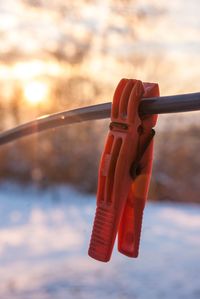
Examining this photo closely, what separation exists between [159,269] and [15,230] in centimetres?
141

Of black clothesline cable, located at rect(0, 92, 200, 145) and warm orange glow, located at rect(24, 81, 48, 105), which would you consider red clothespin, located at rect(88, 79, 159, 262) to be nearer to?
black clothesline cable, located at rect(0, 92, 200, 145)

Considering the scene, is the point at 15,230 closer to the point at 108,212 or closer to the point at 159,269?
the point at 159,269

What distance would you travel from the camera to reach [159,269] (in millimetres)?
3660

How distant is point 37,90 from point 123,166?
4879 millimetres

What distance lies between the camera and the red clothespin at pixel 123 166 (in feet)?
2.79

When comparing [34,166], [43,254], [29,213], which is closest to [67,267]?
[43,254]

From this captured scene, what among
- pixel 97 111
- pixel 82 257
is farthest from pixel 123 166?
pixel 82 257

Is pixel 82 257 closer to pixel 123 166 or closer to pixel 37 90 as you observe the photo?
pixel 37 90

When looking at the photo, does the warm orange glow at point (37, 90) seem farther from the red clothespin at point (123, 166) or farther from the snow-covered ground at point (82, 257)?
the red clothespin at point (123, 166)

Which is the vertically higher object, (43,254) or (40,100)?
(40,100)

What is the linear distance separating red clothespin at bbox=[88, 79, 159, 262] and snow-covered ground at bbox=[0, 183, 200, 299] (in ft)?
7.91

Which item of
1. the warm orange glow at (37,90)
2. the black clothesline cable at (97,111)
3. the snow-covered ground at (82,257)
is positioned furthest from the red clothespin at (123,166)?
the warm orange glow at (37,90)

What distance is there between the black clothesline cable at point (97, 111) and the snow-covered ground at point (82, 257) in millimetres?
2155

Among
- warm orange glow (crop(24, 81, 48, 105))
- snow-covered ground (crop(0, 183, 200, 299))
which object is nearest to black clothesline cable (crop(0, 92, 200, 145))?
snow-covered ground (crop(0, 183, 200, 299))
